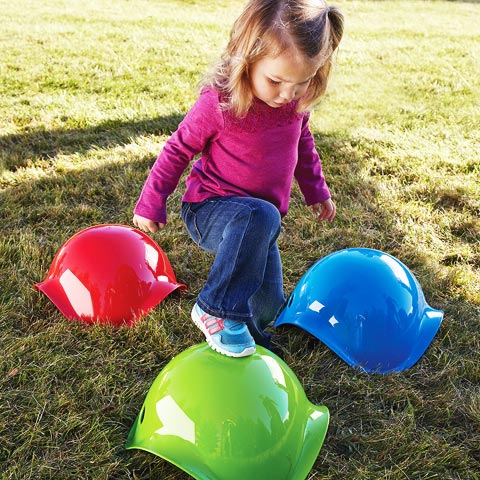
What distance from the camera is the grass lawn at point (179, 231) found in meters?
2.53

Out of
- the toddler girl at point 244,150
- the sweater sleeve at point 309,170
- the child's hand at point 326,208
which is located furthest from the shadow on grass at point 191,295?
the sweater sleeve at point 309,170

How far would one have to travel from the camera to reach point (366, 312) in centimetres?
288

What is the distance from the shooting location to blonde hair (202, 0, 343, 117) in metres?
2.35

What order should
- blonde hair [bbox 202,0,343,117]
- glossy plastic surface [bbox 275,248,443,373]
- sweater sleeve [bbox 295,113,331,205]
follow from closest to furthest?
blonde hair [bbox 202,0,343,117]
glossy plastic surface [bbox 275,248,443,373]
sweater sleeve [bbox 295,113,331,205]

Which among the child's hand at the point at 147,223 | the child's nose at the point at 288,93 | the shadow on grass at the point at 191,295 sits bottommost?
the shadow on grass at the point at 191,295

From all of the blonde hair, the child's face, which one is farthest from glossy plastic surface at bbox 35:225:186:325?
the child's face

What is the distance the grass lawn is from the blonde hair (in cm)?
48

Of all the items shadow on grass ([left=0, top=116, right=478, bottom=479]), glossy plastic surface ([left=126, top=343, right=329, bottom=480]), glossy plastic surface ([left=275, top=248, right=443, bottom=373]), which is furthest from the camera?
glossy plastic surface ([left=275, top=248, right=443, bottom=373])

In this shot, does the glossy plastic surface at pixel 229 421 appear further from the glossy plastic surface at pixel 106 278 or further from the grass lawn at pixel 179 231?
the glossy plastic surface at pixel 106 278

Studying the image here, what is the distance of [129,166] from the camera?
197 inches

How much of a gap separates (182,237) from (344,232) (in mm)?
1114

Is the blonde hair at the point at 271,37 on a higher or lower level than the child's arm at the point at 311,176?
higher

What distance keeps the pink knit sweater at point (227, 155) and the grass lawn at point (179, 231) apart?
386mm

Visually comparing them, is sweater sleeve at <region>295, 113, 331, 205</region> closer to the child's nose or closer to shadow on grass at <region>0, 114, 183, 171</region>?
the child's nose
